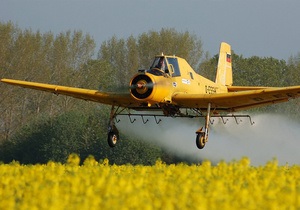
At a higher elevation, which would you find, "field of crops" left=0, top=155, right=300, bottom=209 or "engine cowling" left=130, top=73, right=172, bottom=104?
Result: "engine cowling" left=130, top=73, right=172, bottom=104

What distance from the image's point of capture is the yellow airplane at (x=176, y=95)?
26.9m

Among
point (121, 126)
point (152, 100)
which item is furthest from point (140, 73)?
point (121, 126)

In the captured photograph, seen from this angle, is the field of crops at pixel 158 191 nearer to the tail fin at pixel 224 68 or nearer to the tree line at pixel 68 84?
the tail fin at pixel 224 68

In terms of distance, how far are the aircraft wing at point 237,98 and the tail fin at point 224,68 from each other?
4687mm

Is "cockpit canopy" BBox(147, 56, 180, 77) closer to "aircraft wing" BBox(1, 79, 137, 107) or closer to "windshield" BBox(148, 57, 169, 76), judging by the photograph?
"windshield" BBox(148, 57, 169, 76)

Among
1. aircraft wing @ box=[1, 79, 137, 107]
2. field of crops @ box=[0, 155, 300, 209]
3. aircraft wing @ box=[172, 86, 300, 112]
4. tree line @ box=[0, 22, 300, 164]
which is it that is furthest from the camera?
tree line @ box=[0, 22, 300, 164]

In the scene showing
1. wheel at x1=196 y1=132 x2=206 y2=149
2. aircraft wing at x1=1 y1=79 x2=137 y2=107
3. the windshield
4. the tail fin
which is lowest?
wheel at x1=196 y1=132 x2=206 y2=149

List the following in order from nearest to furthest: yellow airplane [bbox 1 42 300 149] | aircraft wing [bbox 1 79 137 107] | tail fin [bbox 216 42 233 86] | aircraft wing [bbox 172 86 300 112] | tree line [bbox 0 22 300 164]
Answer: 1. yellow airplane [bbox 1 42 300 149]
2. aircraft wing [bbox 172 86 300 112]
3. aircraft wing [bbox 1 79 137 107]
4. tail fin [bbox 216 42 233 86]
5. tree line [bbox 0 22 300 164]

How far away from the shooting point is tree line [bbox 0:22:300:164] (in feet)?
228

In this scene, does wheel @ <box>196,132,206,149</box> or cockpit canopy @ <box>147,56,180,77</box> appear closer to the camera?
cockpit canopy @ <box>147,56,180,77</box>

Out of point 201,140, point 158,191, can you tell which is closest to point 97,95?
point 201,140

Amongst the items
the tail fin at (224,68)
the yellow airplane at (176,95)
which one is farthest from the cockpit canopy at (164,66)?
the tail fin at (224,68)

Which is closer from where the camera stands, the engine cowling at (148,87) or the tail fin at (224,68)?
the engine cowling at (148,87)

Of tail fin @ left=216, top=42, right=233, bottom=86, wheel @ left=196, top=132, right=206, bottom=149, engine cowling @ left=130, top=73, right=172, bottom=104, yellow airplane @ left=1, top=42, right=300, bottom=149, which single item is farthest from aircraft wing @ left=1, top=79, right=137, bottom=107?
tail fin @ left=216, top=42, right=233, bottom=86
